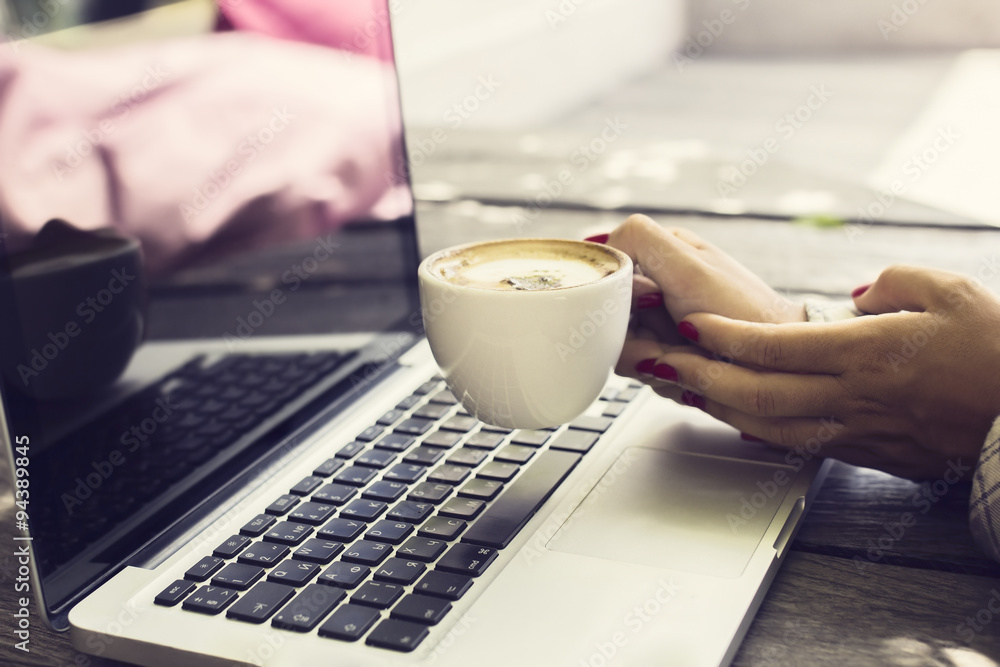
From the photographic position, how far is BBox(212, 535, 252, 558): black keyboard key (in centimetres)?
53

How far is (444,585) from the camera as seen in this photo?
0.48m

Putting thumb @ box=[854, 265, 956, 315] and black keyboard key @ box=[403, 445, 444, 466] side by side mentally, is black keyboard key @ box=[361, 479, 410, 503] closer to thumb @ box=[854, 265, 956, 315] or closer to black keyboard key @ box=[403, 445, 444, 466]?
black keyboard key @ box=[403, 445, 444, 466]

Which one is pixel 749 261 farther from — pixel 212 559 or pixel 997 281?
pixel 212 559

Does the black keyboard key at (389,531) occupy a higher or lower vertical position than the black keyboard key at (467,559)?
higher

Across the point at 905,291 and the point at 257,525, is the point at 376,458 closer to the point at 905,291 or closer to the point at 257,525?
the point at 257,525

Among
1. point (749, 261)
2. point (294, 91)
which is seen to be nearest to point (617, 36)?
point (749, 261)

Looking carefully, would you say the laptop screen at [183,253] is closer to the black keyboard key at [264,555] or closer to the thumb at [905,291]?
the black keyboard key at [264,555]

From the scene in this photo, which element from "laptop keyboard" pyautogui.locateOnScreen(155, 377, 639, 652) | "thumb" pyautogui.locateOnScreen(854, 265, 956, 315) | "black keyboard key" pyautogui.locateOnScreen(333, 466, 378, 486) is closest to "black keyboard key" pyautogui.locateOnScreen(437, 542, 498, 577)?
"laptop keyboard" pyautogui.locateOnScreen(155, 377, 639, 652)

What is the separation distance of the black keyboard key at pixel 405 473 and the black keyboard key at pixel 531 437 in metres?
0.07

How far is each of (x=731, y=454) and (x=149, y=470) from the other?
387 millimetres

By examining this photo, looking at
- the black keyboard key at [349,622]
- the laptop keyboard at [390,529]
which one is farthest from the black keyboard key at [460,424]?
the black keyboard key at [349,622]

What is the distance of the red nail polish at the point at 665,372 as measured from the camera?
0.63 meters

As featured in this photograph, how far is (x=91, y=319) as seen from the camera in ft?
1.75

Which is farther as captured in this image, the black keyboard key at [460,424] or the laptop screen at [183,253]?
the black keyboard key at [460,424]
